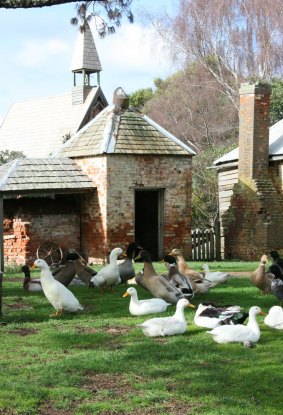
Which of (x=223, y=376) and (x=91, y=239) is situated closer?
(x=223, y=376)

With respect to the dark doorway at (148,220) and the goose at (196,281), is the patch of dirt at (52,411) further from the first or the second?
the dark doorway at (148,220)

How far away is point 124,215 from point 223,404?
1633cm

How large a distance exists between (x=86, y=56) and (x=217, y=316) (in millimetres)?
40266

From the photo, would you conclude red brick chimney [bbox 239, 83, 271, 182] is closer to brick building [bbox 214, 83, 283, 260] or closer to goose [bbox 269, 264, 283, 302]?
brick building [bbox 214, 83, 283, 260]

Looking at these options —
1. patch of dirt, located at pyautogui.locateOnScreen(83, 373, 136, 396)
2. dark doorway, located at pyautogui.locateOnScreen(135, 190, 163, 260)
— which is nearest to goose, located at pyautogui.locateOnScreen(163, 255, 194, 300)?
patch of dirt, located at pyautogui.locateOnScreen(83, 373, 136, 396)

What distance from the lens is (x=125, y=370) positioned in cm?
768

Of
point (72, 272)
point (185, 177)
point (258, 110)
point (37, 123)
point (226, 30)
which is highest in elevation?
point (226, 30)

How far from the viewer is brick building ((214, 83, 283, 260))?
2412 centimetres

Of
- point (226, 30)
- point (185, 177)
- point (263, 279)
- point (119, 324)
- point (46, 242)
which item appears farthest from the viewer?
point (226, 30)

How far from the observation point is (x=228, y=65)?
4281 cm

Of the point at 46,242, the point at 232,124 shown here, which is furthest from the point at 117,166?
the point at 232,124

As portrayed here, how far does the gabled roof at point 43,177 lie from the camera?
71.1 ft

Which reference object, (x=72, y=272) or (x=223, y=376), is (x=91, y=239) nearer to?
(x=72, y=272)

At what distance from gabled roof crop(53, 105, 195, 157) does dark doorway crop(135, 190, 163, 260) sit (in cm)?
170
